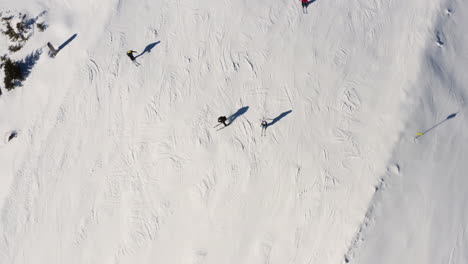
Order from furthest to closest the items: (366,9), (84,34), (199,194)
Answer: (84,34) < (366,9) < (199,194)

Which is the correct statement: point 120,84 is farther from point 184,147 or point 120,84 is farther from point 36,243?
point 36,243

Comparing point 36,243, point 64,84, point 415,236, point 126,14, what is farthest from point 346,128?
point 36,243

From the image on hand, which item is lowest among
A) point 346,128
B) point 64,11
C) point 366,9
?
point 346,128

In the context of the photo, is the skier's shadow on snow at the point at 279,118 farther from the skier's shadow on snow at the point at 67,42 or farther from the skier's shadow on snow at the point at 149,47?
the skier's shadow on snow at the point at 67,42

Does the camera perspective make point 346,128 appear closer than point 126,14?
Yes

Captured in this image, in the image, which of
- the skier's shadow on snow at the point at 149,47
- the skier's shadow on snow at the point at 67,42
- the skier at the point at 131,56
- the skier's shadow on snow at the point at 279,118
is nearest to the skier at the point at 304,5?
the skier's shadow on snow at the point at 279,118

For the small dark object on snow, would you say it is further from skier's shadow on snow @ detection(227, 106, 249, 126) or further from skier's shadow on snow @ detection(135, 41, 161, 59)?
skier's shadow on snow @ detection(227, 106, 249, 126)

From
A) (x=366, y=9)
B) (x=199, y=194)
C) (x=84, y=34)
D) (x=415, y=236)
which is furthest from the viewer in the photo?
(x=84, y=34)

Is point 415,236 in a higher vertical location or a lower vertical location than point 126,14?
lower

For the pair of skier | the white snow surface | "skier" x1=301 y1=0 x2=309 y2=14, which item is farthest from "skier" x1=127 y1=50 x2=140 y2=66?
"skier" x1=301 y1=0 x2=309 y2=14
